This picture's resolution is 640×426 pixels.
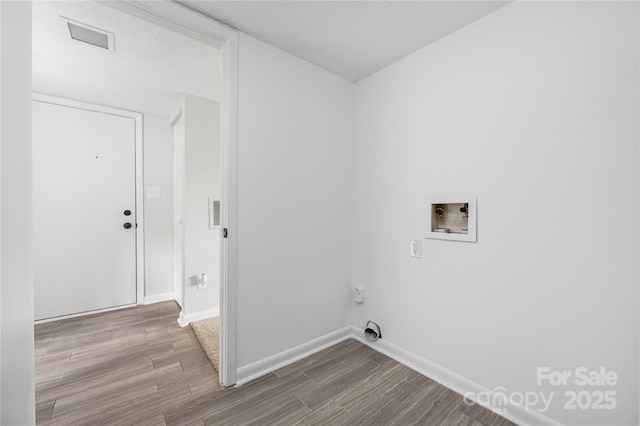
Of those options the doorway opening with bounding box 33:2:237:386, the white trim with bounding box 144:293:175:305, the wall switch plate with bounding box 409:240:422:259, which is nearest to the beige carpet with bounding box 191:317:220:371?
the doorway opening with bounding box 33:2:237:386

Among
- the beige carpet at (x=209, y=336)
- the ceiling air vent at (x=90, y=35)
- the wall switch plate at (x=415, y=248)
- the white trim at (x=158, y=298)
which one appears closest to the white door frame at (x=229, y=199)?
the beige carpet at (x=209, y=336)

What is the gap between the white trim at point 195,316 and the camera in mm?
2633

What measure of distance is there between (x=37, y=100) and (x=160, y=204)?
4.82ft

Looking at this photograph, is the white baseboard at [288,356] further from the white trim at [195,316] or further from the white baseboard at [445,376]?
the white trim at [195,316]

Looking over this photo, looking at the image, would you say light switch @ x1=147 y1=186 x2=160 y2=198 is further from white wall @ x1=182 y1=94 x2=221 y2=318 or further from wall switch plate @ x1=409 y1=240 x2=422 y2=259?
wall switch plate @ x1=409 y1=240 x2=422 y2=259

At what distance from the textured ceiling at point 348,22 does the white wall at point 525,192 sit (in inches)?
5.0

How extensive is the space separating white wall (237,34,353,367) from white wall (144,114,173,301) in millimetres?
2138

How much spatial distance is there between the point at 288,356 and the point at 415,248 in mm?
1230

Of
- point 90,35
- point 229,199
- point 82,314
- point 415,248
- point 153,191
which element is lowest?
point 82,314

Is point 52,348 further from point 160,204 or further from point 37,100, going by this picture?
point 37,100

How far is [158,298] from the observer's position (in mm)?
3297

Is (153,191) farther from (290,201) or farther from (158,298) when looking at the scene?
(290,201)

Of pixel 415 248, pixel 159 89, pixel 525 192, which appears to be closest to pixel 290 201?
pixel 415 248

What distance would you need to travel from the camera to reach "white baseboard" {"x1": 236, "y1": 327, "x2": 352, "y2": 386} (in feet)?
5.81
